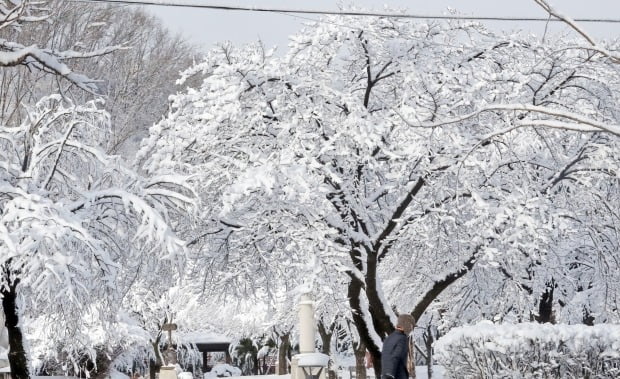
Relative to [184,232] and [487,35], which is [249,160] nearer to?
[184,232]

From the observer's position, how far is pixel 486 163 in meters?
15.9

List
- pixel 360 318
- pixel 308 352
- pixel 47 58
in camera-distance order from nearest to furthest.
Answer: pixel 47 58 < pixel 308 352 < pixel 360 318

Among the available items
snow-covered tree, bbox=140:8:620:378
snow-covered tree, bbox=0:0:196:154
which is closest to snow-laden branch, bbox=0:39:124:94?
snow-covered tree, bbox=140:8:620:378

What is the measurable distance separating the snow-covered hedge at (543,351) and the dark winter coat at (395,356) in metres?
1.56

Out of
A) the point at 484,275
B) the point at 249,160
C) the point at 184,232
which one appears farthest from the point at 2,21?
the point at 484,275

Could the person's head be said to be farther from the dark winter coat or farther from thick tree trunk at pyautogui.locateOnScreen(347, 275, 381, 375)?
thick tree trunk at pyautogui.locateOnScreen(347, 275, 381, 375)

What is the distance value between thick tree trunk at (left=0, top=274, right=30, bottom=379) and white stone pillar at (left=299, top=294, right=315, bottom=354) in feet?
15.5

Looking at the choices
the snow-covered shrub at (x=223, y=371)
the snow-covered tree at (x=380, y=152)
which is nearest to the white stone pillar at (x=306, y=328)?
the snow-covered tree at (x=380, y=152)

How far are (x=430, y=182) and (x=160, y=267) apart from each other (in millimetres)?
4703

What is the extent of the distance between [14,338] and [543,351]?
25.1 ft

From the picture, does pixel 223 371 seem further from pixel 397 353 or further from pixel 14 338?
pixel 397 353

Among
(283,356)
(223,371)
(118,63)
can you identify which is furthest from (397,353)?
(223,371)

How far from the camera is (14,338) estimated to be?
14156 millimetres

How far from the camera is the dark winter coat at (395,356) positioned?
1021 centimetres
